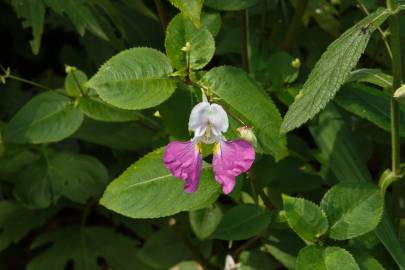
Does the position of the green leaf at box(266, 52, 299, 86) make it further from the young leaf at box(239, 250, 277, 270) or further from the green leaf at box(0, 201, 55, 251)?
the green leaf at box(0, 201, 55, 251)

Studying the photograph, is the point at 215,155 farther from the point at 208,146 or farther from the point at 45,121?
the point at 45,121

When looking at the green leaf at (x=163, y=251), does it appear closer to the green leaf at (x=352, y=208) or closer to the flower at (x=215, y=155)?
the green leaf at (x=352, y=208)

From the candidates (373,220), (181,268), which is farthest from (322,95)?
(181,268)

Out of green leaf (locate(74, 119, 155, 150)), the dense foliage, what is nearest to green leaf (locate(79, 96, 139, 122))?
the dense foliage

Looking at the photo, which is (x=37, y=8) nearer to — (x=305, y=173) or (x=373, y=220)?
(x=305, y=173)

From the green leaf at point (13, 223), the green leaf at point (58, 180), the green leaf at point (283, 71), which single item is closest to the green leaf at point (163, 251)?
the green leaf at point (58, 180)

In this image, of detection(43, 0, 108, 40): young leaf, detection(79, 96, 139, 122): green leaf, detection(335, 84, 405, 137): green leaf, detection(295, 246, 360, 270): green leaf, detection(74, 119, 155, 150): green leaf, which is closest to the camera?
detection(295, 246, 360, 270): green leaf
